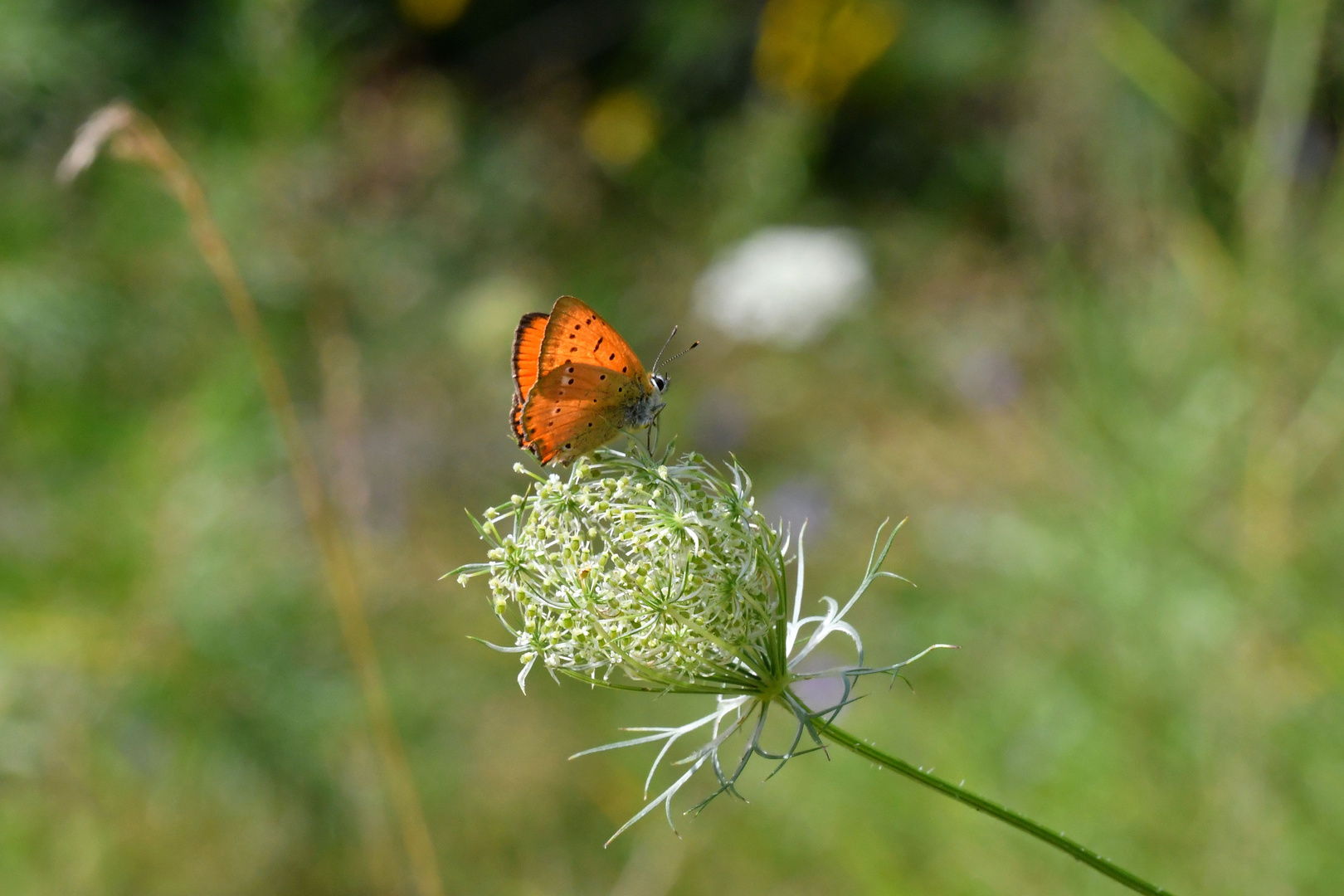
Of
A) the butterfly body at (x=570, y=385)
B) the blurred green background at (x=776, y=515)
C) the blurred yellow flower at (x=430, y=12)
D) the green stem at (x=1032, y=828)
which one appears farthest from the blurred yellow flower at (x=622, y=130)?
the green stem at (x=1032, y=828)

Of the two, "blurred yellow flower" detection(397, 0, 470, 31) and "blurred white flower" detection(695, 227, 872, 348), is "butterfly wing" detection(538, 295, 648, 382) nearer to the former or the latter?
"blurred white flower" detection(695, 227, 872, 348)

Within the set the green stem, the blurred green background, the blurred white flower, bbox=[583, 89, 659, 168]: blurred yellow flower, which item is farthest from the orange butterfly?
bbox=[583, 89, 659, 168]: blurred yellow flower

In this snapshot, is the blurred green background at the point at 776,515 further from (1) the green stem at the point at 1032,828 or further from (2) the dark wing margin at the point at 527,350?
(1) the green stem at the point at 1032,828

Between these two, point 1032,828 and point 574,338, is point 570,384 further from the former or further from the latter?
point 1032,828

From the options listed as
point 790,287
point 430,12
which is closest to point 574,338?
point 790,287

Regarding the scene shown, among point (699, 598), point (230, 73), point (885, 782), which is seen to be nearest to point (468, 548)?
point (230, 73)
